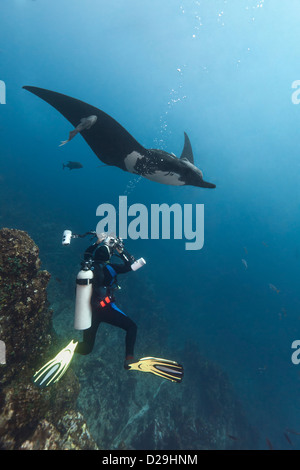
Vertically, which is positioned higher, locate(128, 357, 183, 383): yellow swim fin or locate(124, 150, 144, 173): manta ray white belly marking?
locate(124, 150, 144, 173): manta ray white belly marking

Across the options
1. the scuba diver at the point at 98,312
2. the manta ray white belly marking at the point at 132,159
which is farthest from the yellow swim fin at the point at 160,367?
the manta ray white belly marking at the point at 132,159

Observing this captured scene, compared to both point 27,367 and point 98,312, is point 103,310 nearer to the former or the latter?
point 98,312

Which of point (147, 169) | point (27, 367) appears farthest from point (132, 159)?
point (27, 367)

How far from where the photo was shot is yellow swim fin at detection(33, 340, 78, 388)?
13.0 ft

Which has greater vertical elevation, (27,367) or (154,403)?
(27,367)

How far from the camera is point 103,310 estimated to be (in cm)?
458

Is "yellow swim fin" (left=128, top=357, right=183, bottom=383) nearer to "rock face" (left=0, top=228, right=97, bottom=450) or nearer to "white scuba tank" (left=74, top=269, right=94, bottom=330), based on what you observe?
"white scuba tank" (left=74, top=269, right=94, bottom=330)

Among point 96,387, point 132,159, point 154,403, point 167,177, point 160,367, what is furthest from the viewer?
point 154,403

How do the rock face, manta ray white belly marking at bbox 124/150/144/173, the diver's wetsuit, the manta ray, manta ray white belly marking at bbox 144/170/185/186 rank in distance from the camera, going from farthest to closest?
manta ray white belly marking at bbox 144/170/185/186 → manta ray white belly marking at bbox 124/150/144/173 → the diver's wetsuit → the manta ray → the rock face

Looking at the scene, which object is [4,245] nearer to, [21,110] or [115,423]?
[115,423]

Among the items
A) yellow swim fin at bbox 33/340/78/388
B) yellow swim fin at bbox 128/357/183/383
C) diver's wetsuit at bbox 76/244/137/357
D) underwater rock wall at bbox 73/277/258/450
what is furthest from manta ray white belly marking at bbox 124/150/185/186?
underwater rock wall at bbox 73/277/258/450

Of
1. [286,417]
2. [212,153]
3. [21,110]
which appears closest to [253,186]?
[212,153]

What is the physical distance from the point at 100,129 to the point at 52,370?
207 inches

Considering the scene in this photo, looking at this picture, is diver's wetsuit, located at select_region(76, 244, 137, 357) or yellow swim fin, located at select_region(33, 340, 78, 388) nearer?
yellow swim fin, located at select_region(33, 340, 78, 388)
